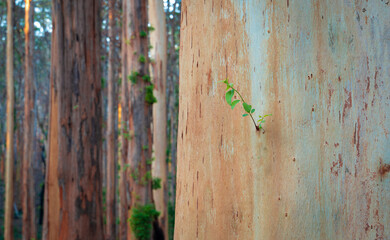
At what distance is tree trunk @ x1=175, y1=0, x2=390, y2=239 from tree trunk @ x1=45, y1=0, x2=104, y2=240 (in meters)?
2.46

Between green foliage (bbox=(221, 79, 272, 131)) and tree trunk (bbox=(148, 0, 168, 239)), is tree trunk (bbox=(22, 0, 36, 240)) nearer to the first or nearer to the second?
tree trunk (bbox=(148, 0, 168, 239))

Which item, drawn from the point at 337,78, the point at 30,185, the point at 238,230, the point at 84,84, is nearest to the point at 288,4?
the point at 337,78

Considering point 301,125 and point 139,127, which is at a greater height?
point 139,127

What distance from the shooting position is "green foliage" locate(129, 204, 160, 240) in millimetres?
6730

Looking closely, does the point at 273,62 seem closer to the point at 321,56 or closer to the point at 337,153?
the point at 321,56

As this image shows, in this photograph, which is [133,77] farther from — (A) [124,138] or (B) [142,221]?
(B) [142,221]

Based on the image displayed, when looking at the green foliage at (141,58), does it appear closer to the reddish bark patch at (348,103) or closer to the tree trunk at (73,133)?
the tree trunk at (73,133)

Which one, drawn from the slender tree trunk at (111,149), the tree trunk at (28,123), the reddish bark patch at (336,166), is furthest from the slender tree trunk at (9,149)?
the reddish bark patch at (336,166)

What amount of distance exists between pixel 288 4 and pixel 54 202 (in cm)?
298

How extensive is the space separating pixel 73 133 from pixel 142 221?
4.05 meters

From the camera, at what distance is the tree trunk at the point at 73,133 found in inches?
130

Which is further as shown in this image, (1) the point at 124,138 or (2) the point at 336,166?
(1) the point at 124,138

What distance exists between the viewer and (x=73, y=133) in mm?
3326

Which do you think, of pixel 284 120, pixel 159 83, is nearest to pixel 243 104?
pixel 284 120
